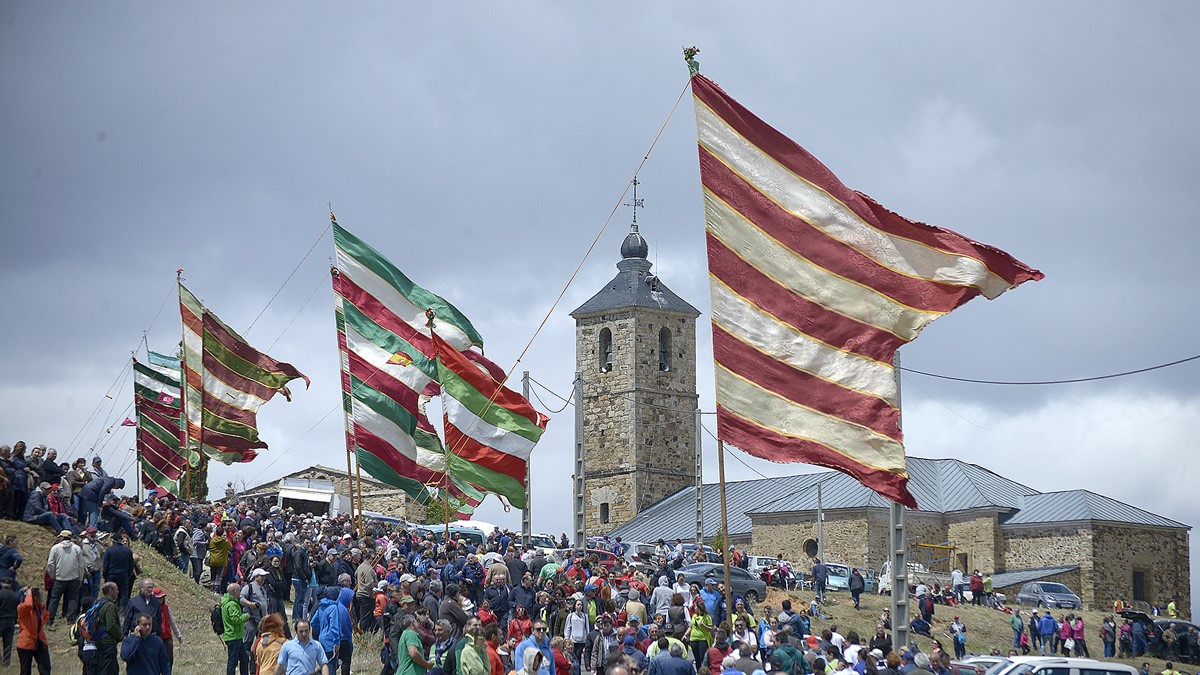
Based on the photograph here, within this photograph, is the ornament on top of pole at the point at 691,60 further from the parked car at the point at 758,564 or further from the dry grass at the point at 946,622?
the parked car at the point at 758,564

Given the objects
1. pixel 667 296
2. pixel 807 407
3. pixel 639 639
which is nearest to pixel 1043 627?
pixel 639 639

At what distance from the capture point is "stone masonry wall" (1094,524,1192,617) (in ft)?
186

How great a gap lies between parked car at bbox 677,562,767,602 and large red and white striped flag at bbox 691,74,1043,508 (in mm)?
21635

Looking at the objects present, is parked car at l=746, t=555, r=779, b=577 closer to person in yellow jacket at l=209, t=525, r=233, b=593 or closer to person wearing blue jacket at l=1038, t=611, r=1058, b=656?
person wearing blue jacket at l=1038, t=611, r=1058, b=656

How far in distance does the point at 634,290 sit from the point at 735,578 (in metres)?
37.9

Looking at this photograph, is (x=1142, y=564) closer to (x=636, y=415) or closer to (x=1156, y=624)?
(x=1156, y=624)

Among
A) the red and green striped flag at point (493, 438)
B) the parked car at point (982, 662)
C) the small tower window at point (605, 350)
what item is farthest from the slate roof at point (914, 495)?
the parked car at point (982, 662)

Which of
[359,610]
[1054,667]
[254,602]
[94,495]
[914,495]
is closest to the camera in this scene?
[254,602]

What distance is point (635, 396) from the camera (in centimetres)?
7362

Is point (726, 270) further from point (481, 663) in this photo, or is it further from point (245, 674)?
point (245, 674)

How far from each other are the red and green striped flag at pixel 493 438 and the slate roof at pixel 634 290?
46400 millimetres

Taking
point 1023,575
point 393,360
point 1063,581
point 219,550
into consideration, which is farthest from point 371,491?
point 219,550

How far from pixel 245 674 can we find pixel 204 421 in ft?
52.7

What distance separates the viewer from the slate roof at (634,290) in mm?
74562
